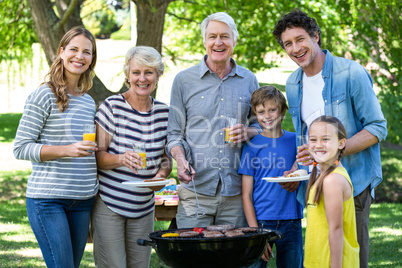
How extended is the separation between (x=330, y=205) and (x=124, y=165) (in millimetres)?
1427

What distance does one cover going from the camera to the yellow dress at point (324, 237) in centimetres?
294

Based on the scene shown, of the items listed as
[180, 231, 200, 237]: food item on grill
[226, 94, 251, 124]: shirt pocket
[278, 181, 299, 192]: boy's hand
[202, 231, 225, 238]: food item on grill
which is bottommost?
[180, 231, 200, 237]: food item on grill

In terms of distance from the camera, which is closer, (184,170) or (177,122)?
(184,170)

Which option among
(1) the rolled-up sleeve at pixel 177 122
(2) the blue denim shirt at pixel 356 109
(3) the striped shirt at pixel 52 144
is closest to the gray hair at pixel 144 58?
(1) the rolled-up sleeve at pixel 177 122

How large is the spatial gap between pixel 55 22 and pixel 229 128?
16.0 feet

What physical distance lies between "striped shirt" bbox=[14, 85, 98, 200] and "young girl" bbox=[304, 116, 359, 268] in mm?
1498

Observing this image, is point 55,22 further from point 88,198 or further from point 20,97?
point 20,97

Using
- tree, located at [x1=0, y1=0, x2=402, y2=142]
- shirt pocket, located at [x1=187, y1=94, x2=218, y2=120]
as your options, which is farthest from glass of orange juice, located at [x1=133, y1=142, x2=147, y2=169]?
tree, located at [x1=0, y1=0, x2=402, y2=142]

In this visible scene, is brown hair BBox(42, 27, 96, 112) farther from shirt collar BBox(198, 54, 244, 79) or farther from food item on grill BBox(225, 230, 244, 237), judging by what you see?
food item on grill BBox(225, 230, 244, 237)

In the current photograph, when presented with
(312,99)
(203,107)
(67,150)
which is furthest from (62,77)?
(312,99)

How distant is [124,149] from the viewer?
3508mm

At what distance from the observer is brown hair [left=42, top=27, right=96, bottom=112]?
10.8ft

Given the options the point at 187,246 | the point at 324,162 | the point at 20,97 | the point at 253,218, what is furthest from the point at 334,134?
the point at 20,97

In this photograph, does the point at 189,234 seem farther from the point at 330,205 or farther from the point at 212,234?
the point at 330,205
